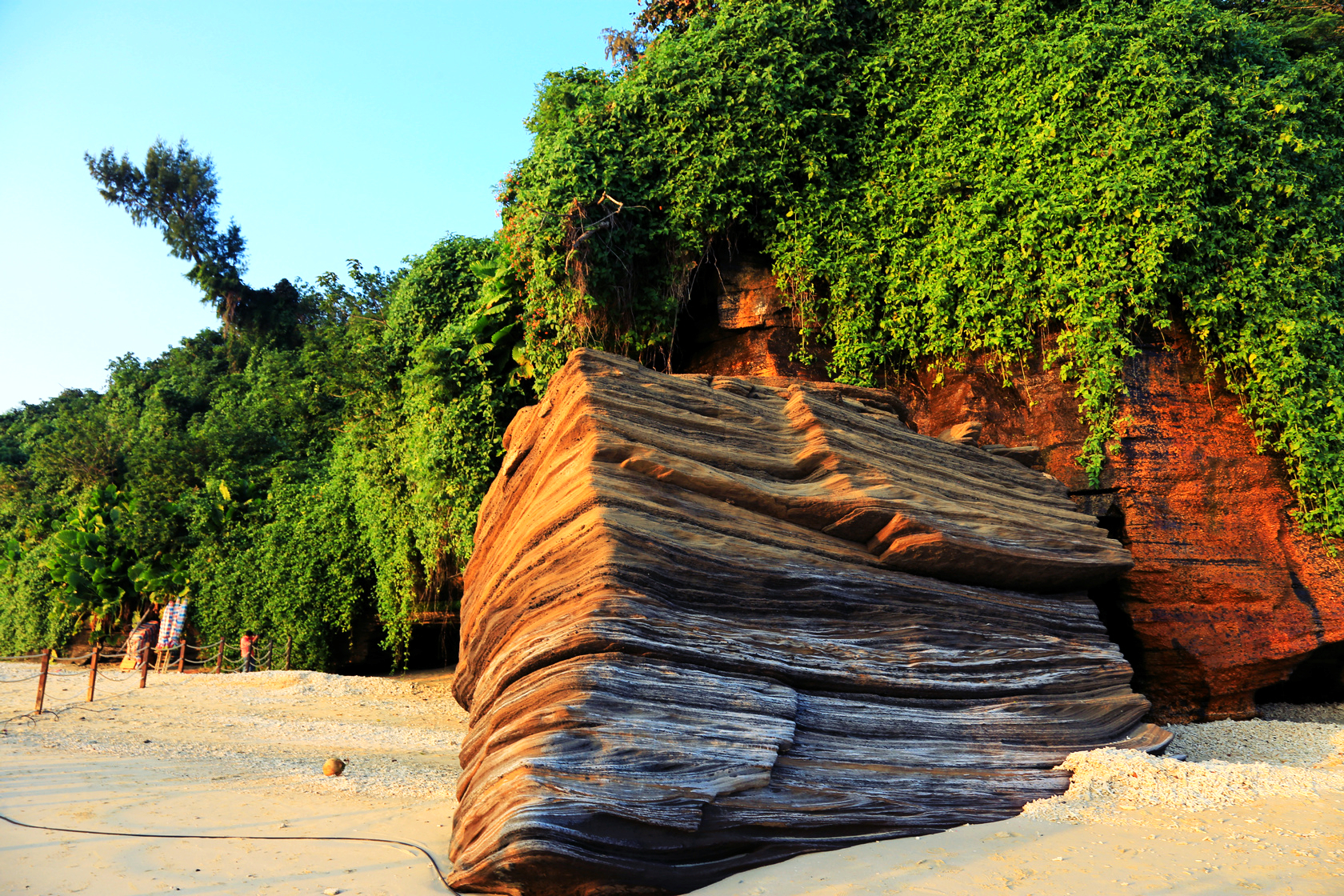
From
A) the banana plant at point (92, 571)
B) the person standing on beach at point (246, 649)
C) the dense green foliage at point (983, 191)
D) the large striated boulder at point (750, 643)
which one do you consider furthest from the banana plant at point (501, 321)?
the banana plant at point (92, 571)

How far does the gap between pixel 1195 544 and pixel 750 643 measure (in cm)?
511

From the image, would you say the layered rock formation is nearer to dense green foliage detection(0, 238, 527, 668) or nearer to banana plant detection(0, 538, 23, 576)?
dense green foliage detection(0, 238, 527, 668)

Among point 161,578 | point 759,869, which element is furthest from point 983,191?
point 161,578

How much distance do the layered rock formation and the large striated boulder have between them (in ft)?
4.54

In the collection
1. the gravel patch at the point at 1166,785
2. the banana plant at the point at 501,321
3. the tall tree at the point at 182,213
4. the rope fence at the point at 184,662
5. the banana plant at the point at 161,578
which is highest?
the tall tree at the point at 182,213

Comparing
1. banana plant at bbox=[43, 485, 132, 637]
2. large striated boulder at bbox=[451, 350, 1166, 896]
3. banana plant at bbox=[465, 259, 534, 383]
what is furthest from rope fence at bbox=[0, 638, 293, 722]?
large striated boulder at bbox=[451, 350, 1166, 896]

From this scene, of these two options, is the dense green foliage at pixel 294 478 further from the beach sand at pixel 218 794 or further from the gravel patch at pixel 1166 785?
the gravel patch at pixel 1166 785

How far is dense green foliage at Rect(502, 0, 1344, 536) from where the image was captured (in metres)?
7.22

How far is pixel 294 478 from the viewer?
18031 millimetres

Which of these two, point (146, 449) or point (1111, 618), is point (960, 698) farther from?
point (146, 449)

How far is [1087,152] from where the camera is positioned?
24.7 feet

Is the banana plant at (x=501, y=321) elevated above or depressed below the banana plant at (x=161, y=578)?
above

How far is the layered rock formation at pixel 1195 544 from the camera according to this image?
6688 mm

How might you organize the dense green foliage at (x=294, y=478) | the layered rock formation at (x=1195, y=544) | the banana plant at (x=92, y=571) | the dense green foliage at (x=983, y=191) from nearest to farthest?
the layered rock formation at (x=1195, y=544) < the dense green foliage at (x=983, y=191) < the dense green foliage at (x=294, y=478) < the banana plant at (x=92, y=571)
